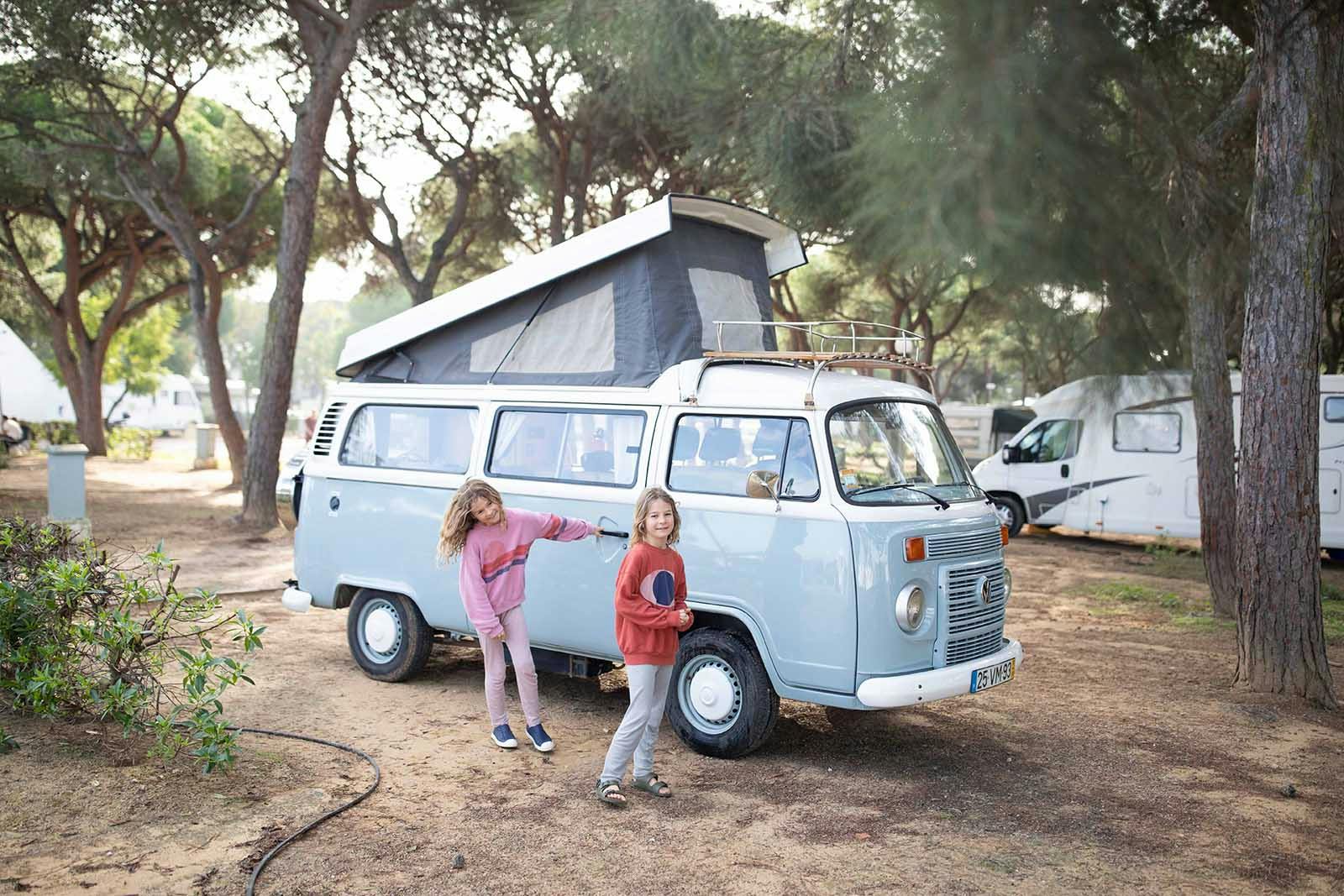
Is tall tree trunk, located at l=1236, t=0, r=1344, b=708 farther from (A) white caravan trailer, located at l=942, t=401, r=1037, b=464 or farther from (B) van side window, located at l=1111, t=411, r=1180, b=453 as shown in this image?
(A) white caravan trailer, located at l=942, t=401, r=1037, b=464

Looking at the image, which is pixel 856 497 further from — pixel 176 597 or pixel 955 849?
pixel 176 597

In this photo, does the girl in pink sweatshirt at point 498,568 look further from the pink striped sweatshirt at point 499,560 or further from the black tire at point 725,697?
the black tire at point 725,697

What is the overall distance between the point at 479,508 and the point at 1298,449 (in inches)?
209

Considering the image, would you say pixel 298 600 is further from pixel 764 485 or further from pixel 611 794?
pixel 764 485

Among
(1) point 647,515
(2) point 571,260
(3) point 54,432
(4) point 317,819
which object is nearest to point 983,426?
(2) point 571,260

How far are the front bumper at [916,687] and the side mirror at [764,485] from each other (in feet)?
3.46

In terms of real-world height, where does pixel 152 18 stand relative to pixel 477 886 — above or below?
above

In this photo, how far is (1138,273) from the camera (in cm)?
809

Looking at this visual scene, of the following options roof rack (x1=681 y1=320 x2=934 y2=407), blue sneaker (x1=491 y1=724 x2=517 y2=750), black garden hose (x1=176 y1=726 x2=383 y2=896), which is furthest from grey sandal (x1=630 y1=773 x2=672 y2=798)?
roof rack (x1=681 y1=320 x2=934 y2=407)

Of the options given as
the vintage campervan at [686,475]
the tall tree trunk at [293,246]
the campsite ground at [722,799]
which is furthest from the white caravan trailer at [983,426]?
the vintage campervan at [686,475]

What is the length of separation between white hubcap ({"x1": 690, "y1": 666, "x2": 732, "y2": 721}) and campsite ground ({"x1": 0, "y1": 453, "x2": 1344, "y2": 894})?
274mm

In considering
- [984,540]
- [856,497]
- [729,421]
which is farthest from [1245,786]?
[729,421]

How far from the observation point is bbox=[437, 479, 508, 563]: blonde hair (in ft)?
20.6

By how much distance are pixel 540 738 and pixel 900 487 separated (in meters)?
2.40
